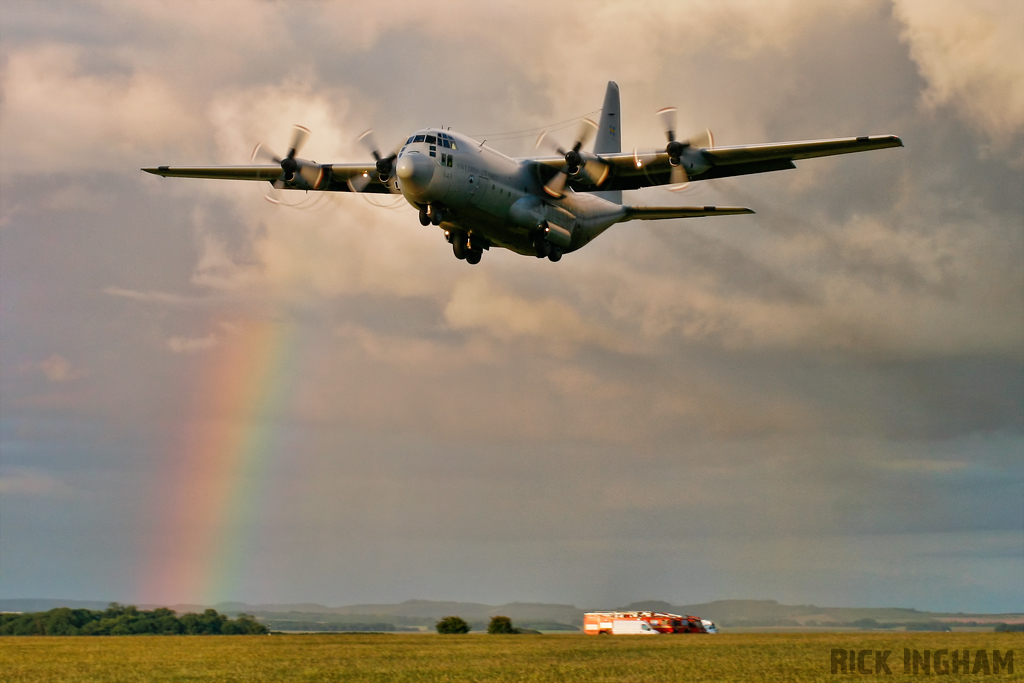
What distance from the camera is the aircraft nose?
30.9 metres

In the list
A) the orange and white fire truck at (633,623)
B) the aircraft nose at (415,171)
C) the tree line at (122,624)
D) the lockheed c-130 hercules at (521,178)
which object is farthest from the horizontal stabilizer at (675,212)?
the tree line at (122,624)

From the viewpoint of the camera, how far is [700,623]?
65.5 meters

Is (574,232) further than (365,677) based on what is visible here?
Yes

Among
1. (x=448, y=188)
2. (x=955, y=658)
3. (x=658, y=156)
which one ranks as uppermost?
(x=658, y=156)

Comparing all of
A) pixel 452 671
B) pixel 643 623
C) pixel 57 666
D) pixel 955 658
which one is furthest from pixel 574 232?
pixel 643 623

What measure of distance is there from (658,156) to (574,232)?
16.8 feet

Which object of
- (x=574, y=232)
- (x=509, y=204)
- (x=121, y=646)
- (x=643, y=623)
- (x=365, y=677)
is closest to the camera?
(x=365, y=677)

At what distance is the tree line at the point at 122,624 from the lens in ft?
237

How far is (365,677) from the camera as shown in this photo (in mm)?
31797

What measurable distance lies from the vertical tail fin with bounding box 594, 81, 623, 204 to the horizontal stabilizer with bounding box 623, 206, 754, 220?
10.2 metres

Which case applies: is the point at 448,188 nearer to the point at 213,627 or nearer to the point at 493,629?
the point at 493,629

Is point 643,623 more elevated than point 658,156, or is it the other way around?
point 658,156

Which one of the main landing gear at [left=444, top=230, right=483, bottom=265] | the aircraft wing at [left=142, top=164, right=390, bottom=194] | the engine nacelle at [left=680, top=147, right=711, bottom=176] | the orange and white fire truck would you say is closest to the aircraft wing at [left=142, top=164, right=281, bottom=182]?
the aircraft wing at [left=142, top=164, right=390, bottom=194]

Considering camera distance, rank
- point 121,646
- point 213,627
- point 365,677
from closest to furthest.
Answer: point 365,677
point 121,646
point 213,627
